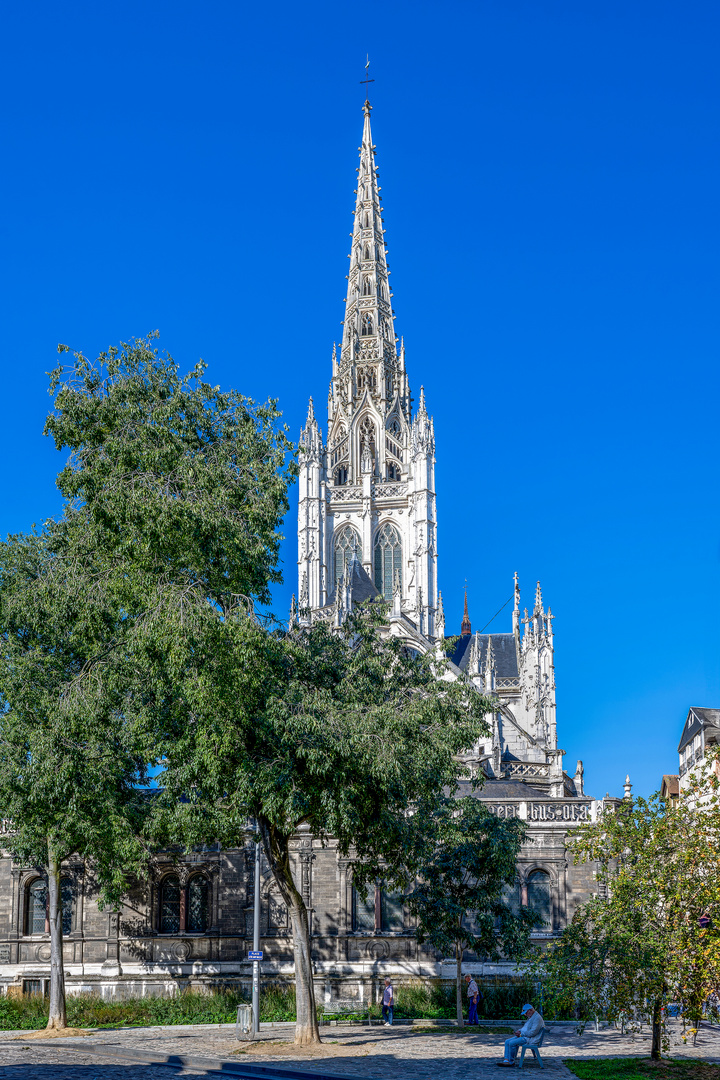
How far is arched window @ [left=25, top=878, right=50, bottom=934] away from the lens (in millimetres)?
37281

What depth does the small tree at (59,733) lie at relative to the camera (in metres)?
22.1

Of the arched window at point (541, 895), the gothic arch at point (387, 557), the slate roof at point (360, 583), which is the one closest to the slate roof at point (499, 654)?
the slate roof at point (360, 583)

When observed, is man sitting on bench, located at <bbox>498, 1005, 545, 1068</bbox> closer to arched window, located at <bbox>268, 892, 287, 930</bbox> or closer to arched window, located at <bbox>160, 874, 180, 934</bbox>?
arched window, located at <bbox>268, 892, 287, 930</bbox>

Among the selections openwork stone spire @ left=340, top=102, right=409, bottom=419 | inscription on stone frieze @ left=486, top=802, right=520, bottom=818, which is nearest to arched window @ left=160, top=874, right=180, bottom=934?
inscription on stone frieze @ left=486, top=802, right=520, bottom=818

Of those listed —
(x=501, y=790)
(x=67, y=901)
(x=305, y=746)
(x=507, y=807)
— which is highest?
(x=305, y=746)

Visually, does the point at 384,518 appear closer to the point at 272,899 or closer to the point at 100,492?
the point at 272,899

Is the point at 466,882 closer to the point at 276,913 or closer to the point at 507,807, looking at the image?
the point at 507,807

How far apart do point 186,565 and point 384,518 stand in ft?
212

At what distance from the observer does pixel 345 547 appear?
85375 millimetres

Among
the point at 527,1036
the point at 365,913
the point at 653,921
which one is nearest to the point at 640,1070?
the point at 527,1036

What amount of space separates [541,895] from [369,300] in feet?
229

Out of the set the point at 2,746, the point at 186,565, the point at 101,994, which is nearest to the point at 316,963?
the point at 101,994

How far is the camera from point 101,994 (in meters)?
35.7

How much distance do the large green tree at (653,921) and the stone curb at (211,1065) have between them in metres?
4.84
